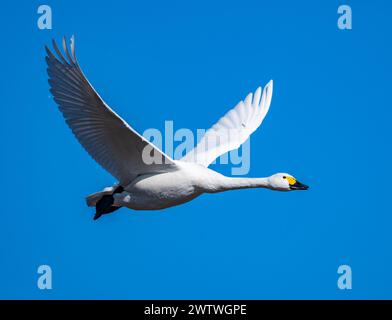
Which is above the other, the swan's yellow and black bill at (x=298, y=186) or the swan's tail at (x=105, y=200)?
the swan's yellow and black bill at (x=298, y=186)

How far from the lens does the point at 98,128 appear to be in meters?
12.7

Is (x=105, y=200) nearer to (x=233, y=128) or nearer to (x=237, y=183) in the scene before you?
(x=237, y=183)

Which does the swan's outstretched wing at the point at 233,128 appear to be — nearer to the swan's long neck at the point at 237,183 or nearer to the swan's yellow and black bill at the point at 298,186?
the swan's long neck at the point at 237,183

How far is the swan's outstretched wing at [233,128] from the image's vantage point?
49.8ft

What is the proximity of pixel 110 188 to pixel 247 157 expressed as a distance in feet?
9.15

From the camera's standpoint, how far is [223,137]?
15617mm

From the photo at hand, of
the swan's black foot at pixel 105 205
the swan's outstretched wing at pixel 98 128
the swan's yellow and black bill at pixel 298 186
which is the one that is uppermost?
the swan's outstretched wing at pixel 98 128

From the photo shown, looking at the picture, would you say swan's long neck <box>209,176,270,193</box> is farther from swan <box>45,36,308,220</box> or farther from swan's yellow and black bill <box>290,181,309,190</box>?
swan's yellow and black bill <box>290,181,309,190</box>

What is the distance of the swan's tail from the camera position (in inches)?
527

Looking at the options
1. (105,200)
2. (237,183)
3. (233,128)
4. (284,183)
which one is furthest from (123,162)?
(233,128)

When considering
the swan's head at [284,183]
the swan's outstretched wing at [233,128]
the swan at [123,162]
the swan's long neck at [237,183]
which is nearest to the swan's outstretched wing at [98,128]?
the swan at [123,162]

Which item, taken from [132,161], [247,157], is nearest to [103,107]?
[132,161]

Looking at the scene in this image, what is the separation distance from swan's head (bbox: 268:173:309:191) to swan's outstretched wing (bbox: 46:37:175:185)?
169 centimetres

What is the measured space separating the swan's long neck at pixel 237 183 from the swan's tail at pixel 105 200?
1.47 meters
